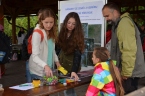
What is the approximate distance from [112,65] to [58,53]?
40.1 inches

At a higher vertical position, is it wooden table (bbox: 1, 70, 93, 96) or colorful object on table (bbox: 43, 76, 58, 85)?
colorful object on table (bbox: 43, 76, 58, 85)

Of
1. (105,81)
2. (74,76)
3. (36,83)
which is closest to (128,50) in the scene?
(105,81)

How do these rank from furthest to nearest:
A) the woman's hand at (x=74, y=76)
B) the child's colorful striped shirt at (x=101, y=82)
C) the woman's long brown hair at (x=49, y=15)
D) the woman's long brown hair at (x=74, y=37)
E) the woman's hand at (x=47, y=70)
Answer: the woman's long brown hair at (x=74, y=37)
the woman's hand at (x=74, y=76)
the woman's long brown hair at (x=49, y=15)
the woman's hand at (x=47, y=70)
the child's colorful striped shirt at (x=101, y=82)

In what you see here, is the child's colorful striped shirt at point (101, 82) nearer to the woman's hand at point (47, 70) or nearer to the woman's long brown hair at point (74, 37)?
the woman's hand at point (47, 70)

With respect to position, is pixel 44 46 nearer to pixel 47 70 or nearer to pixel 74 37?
pixel 47 70

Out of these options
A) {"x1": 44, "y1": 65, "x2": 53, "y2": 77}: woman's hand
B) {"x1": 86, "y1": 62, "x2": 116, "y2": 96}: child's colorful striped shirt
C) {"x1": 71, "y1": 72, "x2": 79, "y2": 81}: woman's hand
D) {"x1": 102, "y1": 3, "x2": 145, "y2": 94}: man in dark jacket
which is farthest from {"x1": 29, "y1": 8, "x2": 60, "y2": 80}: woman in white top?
{"x1": 102, "y1": 3, "x2": 145, "y2": 94}: man in dark jacket

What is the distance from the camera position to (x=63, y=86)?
243 cm

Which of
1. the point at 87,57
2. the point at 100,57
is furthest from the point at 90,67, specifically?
the point at 100,57

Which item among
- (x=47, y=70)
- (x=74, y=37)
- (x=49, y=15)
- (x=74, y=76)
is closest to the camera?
(x=47, y=70)

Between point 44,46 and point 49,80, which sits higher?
point 44,46

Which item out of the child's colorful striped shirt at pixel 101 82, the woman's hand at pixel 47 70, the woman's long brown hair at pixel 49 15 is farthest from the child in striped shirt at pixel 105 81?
the woman's long brown hair at pixel 49 15

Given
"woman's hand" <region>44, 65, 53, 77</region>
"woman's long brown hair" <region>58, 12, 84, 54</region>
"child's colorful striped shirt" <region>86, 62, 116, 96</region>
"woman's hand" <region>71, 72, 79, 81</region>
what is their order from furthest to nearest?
"woman's long brown hair" <region>58, 12, 84, 54</region>, "woman's hand" <region>71, 72, 79, 81</region>, "woman's hand" <region>44, 65, 53, 77</region>, "child's colorful striped shirt" <region>86, 62, 116, 96</region>

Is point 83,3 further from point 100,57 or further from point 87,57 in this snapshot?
point 100,57

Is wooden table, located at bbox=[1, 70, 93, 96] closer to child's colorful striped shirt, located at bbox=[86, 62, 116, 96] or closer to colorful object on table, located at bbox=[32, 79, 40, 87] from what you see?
colorful object on table, located at bbox=[32, 79, 40, 87]
